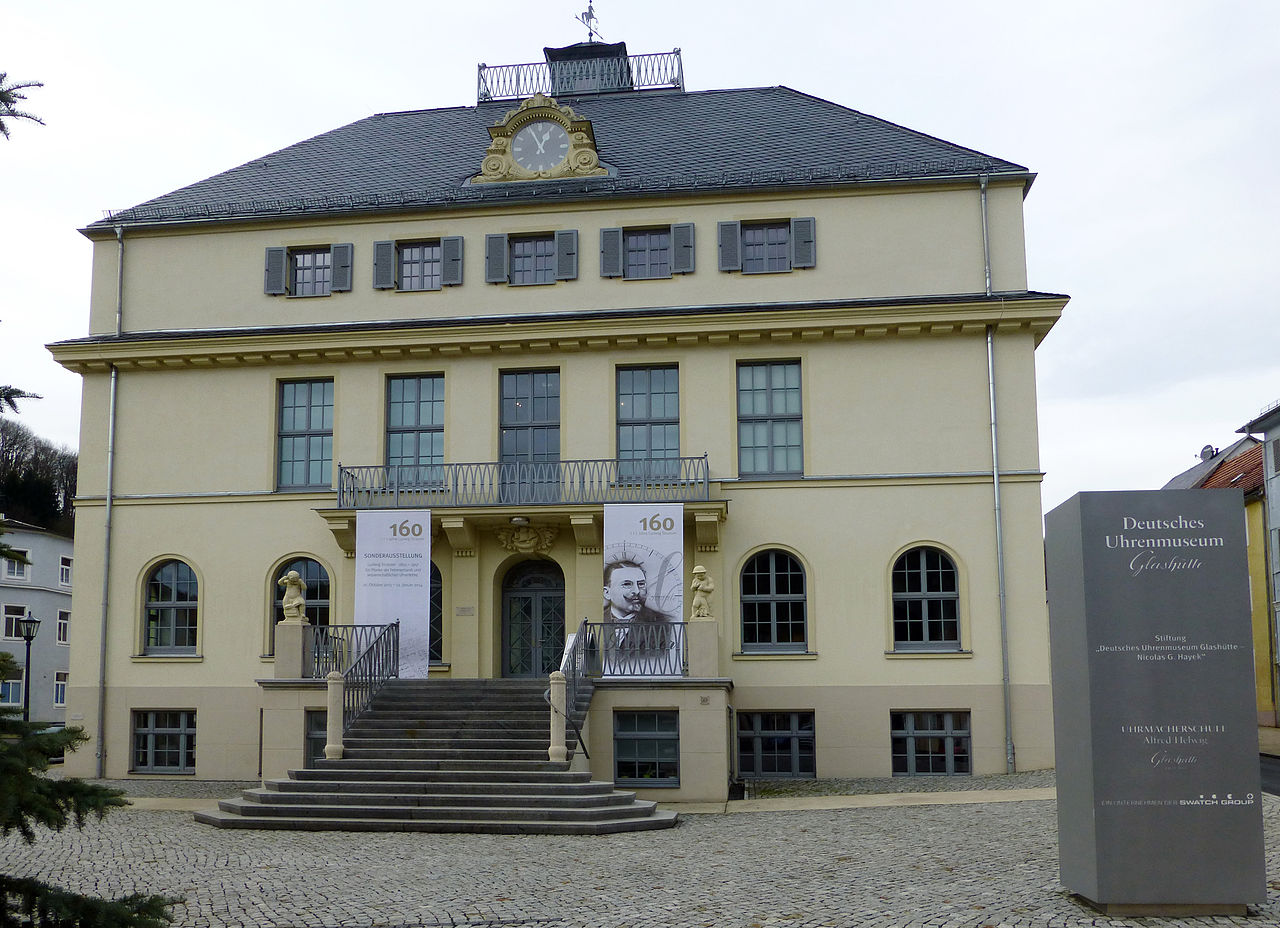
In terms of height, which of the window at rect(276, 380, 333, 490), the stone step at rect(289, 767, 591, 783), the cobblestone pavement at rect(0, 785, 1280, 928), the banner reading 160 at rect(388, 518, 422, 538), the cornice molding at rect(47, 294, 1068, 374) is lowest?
the cobblestone pavement at rect(0, 785, 1280, 928)

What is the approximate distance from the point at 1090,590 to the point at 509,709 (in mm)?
11439

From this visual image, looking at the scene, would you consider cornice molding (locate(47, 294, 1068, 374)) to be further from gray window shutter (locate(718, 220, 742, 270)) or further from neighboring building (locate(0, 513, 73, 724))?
neighboring building (locate(0, 513, 73, 724))

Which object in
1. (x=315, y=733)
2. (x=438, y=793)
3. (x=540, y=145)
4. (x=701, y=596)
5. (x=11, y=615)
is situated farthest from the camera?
(x=11, y=615)

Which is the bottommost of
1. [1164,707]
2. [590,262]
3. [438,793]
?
[438,793]

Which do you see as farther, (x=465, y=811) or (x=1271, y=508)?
(x=1271, y=508)

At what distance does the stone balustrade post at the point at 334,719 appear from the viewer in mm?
18281

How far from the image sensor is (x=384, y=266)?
2459 cm

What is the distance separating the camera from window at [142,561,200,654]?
2427 centimetres

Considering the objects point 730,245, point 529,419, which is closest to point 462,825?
point 529,419

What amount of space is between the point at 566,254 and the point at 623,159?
290 centimetres

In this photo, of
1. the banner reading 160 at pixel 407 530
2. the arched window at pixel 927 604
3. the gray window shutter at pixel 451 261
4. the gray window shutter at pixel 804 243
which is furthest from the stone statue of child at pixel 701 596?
the gray window shutter at pixel 451 261

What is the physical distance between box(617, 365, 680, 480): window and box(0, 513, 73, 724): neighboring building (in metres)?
35.2

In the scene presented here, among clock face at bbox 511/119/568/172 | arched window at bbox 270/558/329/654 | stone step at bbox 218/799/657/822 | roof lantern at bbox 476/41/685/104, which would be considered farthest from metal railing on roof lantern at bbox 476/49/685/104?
stone step at bbox 218/799/657/822

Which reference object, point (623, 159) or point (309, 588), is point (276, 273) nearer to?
point (309, 588)
